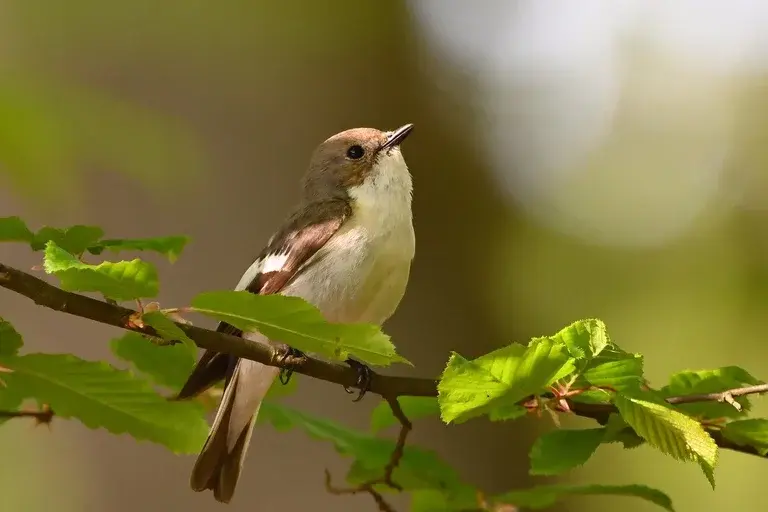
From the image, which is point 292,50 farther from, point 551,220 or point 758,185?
point 758,185

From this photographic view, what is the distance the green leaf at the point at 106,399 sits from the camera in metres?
0.72

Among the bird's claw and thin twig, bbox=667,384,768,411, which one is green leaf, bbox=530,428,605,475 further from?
the bird's claw

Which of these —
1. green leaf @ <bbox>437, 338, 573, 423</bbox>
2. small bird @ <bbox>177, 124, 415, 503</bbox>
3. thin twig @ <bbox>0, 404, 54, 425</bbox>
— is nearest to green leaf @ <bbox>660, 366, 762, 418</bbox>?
green leaf @ <bbox>437, 338, 573, 423</bbox>

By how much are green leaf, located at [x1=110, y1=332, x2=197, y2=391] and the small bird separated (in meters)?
0.19

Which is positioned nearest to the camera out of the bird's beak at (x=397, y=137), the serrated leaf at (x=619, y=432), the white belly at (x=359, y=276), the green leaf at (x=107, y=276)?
the green leaf at (x=107, y=276)

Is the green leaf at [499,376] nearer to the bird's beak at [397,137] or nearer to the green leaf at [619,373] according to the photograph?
the green leaf at [619,373]

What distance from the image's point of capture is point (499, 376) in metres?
0.73

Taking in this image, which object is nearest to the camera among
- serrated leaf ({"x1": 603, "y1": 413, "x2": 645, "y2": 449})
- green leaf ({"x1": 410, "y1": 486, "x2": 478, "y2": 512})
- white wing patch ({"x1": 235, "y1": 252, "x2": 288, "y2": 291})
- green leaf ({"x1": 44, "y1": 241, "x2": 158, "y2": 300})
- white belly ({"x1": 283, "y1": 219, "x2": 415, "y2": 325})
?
green leaf ({"x1": 44, "y1": 241, "x2": 158, "y2": 300})

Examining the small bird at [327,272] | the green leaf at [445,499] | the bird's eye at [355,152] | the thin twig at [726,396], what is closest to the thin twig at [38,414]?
the small bird at [327,272]

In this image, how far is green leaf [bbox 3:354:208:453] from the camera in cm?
72

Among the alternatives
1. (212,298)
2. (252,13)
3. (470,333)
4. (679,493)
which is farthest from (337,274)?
(679,493)

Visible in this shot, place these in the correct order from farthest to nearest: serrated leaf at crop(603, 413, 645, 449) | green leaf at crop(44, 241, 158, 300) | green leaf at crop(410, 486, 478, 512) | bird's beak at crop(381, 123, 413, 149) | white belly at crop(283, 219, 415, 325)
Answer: bird's beak at crop(381, 123, 413, 149)
white belly at crop(283, 219, 415, 325)
green leaf at crop(410, 486, 478, 512)
serrated leaf at crop(603, 413, 645, 449)
green leaf at crop(44, 241, 158, 300)

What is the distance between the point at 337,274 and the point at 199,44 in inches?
65.7

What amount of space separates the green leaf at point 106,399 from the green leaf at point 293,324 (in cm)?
17
